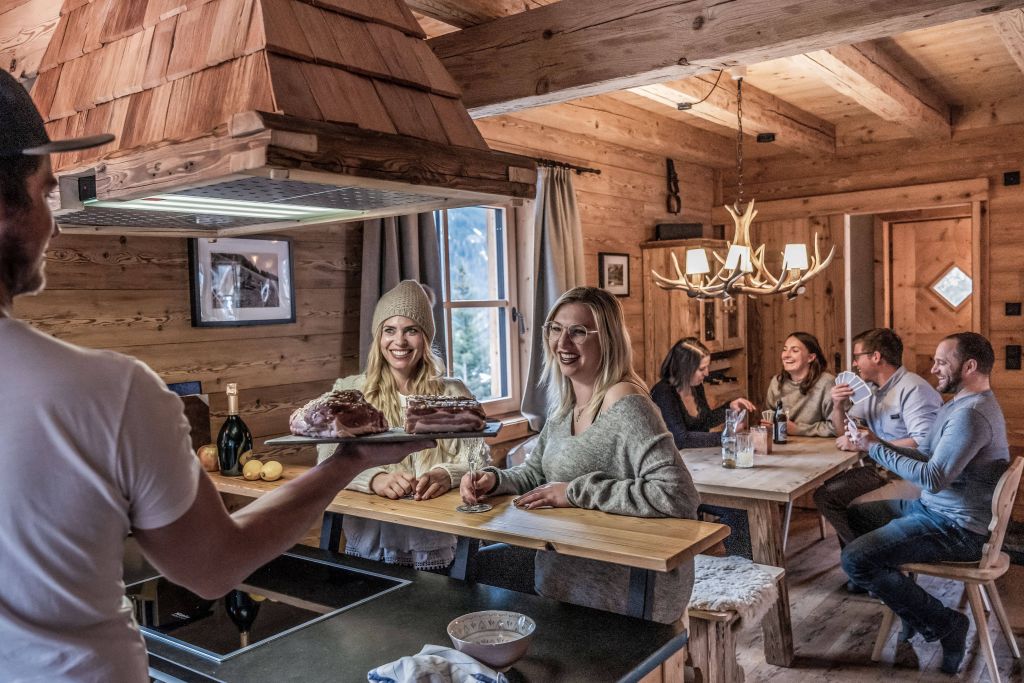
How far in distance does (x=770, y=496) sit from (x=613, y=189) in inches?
109

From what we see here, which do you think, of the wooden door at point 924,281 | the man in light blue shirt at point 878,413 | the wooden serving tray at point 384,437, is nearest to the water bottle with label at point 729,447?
the man in light blue shirt at point 878,413

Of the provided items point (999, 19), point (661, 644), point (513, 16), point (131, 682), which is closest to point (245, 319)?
point (513, 16)

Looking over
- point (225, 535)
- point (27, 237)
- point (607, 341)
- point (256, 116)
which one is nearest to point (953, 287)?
point (607, 341)

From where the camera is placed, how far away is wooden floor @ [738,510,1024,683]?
3.24m

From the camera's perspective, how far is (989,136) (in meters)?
5.48

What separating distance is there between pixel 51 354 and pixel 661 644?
1190 millimetres

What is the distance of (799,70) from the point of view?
456 centimetres

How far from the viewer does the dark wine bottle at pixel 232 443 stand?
2.68m

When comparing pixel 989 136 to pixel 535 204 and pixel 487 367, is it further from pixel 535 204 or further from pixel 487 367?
pixel 487 367

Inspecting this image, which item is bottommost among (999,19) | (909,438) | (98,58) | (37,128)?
(909,438)

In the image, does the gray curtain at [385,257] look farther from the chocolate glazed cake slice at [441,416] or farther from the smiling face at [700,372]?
the chocolate glazed cake slice at [441,416]

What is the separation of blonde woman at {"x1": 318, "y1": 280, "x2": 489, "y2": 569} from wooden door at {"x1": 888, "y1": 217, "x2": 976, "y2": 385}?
6432 mm

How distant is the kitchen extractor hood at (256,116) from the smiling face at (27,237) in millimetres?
409

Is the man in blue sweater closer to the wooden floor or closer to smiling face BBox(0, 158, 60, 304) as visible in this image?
the wooden floor
